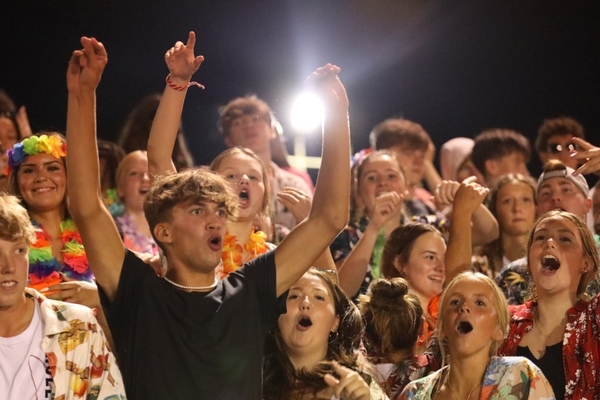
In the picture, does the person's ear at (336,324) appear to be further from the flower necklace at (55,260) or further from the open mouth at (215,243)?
the flower necklace at (55,260)

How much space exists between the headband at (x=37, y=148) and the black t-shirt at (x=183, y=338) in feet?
4.63

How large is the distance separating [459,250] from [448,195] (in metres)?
0.47

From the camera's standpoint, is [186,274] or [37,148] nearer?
[186,274]

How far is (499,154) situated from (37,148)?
9.15ft

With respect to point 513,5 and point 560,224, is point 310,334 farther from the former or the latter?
point 513,5

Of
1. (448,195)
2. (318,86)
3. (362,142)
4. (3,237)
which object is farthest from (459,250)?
(362,142)

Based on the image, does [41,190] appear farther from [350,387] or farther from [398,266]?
[350,387]

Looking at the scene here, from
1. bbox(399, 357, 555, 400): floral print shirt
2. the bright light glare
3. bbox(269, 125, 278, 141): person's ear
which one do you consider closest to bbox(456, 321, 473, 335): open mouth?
bbox(399, 357, 555, 400): floral print shirt

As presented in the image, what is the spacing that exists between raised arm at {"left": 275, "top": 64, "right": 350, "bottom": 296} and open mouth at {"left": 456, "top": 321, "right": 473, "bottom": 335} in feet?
2.16

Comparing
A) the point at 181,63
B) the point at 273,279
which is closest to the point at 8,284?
the point at 273,279

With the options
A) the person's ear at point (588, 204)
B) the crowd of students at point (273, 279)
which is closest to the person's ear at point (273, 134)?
the crowd of students at point (273, 279)

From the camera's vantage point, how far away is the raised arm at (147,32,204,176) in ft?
12.6

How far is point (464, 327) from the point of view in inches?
146

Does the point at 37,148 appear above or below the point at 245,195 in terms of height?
above
